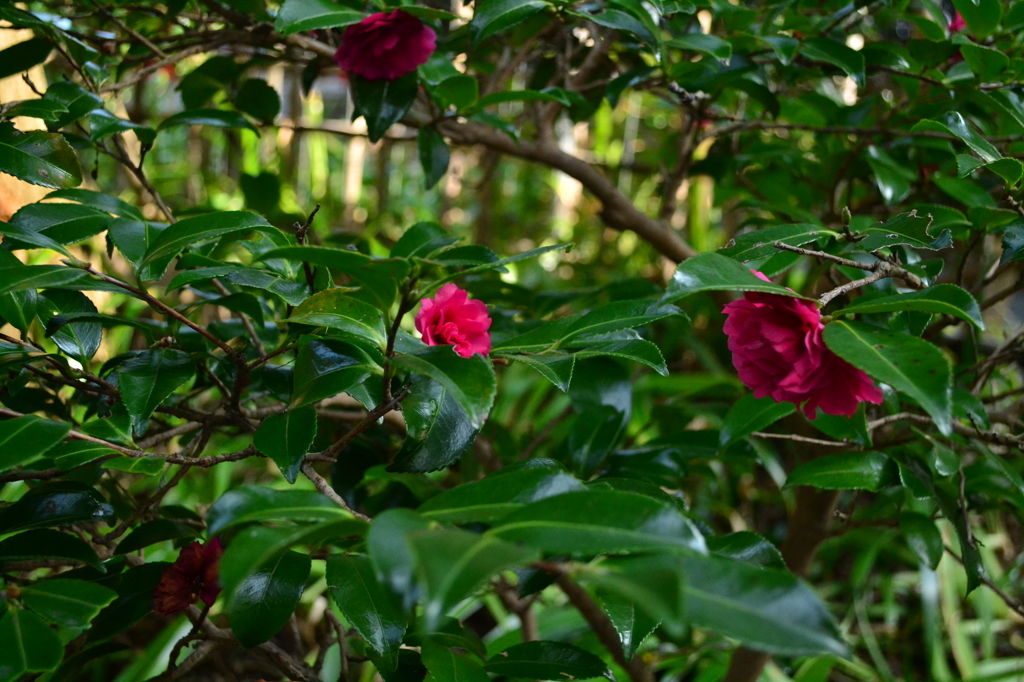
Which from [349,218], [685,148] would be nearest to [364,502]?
[685,148]

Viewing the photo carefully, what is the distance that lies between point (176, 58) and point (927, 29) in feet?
2.43

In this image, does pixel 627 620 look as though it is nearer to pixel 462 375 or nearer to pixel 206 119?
pixel 462 375

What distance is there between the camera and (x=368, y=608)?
476 millimetres

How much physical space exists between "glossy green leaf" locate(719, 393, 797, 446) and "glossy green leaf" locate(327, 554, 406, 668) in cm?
34

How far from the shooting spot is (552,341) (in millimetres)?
503

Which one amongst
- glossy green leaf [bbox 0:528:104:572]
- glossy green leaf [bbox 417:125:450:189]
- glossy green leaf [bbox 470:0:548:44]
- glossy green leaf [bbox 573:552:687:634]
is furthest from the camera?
glossy green leaf [bbox 417:125:450:189]

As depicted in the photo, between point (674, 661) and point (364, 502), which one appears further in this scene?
point (674, 661)

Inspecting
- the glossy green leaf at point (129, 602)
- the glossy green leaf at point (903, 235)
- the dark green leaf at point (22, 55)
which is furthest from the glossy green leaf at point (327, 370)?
the dark green leaf at point (22, 55)

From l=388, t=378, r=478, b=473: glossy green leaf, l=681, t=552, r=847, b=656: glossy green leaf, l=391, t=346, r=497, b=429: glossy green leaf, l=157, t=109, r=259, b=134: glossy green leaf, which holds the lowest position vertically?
l=388, t=378, r=478, b=473: glossy green leaf

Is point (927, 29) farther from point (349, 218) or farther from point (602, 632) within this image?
point (349, 218)

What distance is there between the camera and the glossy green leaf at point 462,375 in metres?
0.38

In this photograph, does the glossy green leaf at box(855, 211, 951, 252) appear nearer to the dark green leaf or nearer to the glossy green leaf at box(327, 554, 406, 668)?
the glossy green leaf at box(327, 554, 406, 668)

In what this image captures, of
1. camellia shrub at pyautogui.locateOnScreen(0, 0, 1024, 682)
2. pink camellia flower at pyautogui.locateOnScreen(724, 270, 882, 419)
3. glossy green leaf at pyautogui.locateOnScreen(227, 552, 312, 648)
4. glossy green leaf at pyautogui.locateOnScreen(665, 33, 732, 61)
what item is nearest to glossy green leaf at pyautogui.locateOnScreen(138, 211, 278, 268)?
camellia shrub at pyautogui.locateOnScreen(0, 0, 1024, 682)

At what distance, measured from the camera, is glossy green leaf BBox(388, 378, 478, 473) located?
0.47 metres
